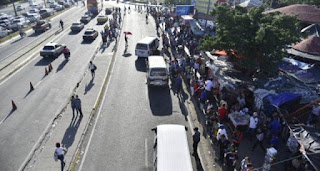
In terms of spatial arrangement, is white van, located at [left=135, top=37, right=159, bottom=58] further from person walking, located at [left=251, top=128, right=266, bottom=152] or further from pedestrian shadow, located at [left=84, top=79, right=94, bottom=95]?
person walking, located at [left=251, top=128, right=266, bottom=152]

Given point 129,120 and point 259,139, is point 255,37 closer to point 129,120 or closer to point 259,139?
point 259,139

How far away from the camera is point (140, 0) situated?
10012 centimetres

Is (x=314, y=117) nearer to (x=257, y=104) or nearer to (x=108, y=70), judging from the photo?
(x=257, y=104)

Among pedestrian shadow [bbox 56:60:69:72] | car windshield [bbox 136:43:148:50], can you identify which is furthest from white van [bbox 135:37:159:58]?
pedestrian shadow [bbox 56:60:69:72]

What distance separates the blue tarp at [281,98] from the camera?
14.7 m

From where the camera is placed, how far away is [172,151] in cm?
1090

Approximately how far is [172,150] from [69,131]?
716 centimetres

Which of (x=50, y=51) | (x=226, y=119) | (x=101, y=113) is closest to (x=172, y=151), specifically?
(x=226, y=119)

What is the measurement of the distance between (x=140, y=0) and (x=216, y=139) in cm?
9313

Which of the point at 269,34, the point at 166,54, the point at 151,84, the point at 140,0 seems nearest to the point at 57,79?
the point at 151,84

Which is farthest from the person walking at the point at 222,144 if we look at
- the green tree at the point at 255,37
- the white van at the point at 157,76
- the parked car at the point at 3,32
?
the parked car at the point at 3,32

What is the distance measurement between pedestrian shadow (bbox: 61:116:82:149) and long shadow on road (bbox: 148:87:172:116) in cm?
479

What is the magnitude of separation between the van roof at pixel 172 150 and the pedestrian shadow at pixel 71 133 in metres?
5.11

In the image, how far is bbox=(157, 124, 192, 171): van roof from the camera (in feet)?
33.2
